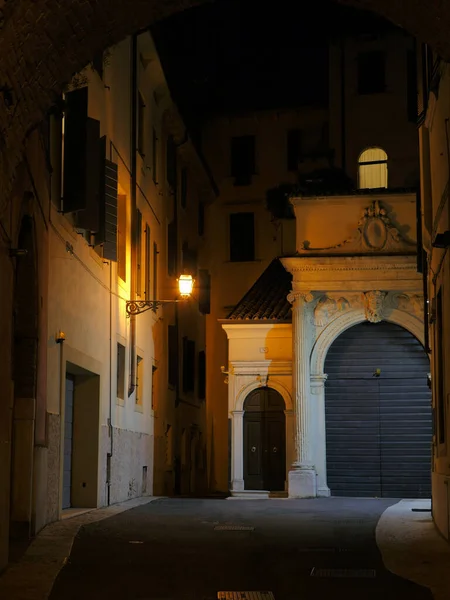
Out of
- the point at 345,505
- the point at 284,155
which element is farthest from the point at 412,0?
the point at 284,155

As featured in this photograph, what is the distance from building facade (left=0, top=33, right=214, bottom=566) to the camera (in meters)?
13.2

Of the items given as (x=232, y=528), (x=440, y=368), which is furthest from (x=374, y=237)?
(x=232, y=528)

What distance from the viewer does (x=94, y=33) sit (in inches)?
390

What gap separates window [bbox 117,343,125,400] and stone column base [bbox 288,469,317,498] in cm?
522

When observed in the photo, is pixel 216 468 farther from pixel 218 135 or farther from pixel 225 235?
pixel 218 135

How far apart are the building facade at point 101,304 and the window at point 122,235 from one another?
5 centimetres

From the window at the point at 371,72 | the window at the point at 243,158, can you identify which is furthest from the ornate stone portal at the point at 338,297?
the window at the point at 243,158

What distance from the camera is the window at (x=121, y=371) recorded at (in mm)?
22562

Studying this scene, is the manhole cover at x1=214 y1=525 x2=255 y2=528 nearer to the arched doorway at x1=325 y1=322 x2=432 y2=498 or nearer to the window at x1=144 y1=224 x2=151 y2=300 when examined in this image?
the arched doorway at x1=325 y1=322 x2=432 y2=498

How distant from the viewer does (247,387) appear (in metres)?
27.5

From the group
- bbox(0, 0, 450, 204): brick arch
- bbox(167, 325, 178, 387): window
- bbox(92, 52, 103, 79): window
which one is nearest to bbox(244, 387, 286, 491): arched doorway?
bbox(167, 325, 178, 387): window

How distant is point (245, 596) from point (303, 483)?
16.4 m

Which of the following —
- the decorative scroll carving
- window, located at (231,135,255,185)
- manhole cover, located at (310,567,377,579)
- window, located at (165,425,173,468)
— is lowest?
manhole cover, located at (310,567,377,579)

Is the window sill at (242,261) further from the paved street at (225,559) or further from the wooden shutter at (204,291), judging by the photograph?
the paved street at (225,559)
